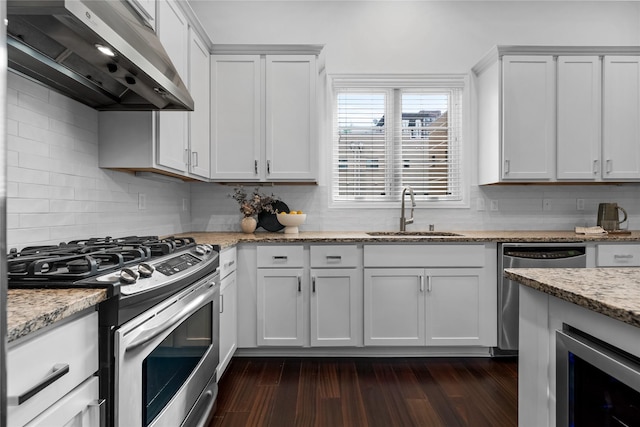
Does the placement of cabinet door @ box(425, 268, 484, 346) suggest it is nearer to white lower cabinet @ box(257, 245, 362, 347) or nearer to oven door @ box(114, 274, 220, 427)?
white lower cabinet @ box(257, 245, 362, 347)

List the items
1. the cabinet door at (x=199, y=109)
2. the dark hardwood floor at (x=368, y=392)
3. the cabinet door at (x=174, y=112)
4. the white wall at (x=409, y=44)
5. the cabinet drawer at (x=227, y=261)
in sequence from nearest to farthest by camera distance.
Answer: the dark hardwood floor at (x=368, y=392), the cabinet door at (x=174, y=112), the cabinet drawer at (x=227, y=261), the cabinet door at (x=199, y=109), the white wall at (x=409, y=44)

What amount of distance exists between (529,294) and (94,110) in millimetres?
2234

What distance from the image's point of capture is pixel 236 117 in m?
3.02

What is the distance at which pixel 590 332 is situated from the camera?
925mm

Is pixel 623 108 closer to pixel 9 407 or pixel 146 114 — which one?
pixel 146 114

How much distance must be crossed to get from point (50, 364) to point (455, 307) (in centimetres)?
257

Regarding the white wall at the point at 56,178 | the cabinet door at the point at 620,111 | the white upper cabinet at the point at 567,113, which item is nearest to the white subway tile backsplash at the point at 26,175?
the white wall at the point at 56,178

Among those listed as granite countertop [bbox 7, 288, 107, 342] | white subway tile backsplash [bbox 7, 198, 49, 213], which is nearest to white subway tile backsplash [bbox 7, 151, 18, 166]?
white subway tile backsplash [bbox 7, 198, 49, 213]

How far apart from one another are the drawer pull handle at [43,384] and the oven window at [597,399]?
1217 mm

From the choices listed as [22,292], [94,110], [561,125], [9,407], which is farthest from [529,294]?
[561,125]

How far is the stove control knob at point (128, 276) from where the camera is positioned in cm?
113

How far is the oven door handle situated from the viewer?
44.5 inches

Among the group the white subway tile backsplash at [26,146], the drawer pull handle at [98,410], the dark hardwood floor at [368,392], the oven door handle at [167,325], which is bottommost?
the dark hardwood floor at [368,392]

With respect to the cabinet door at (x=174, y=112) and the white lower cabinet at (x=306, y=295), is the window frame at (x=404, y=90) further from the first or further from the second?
the cabinet door at (x=174, y=112)
